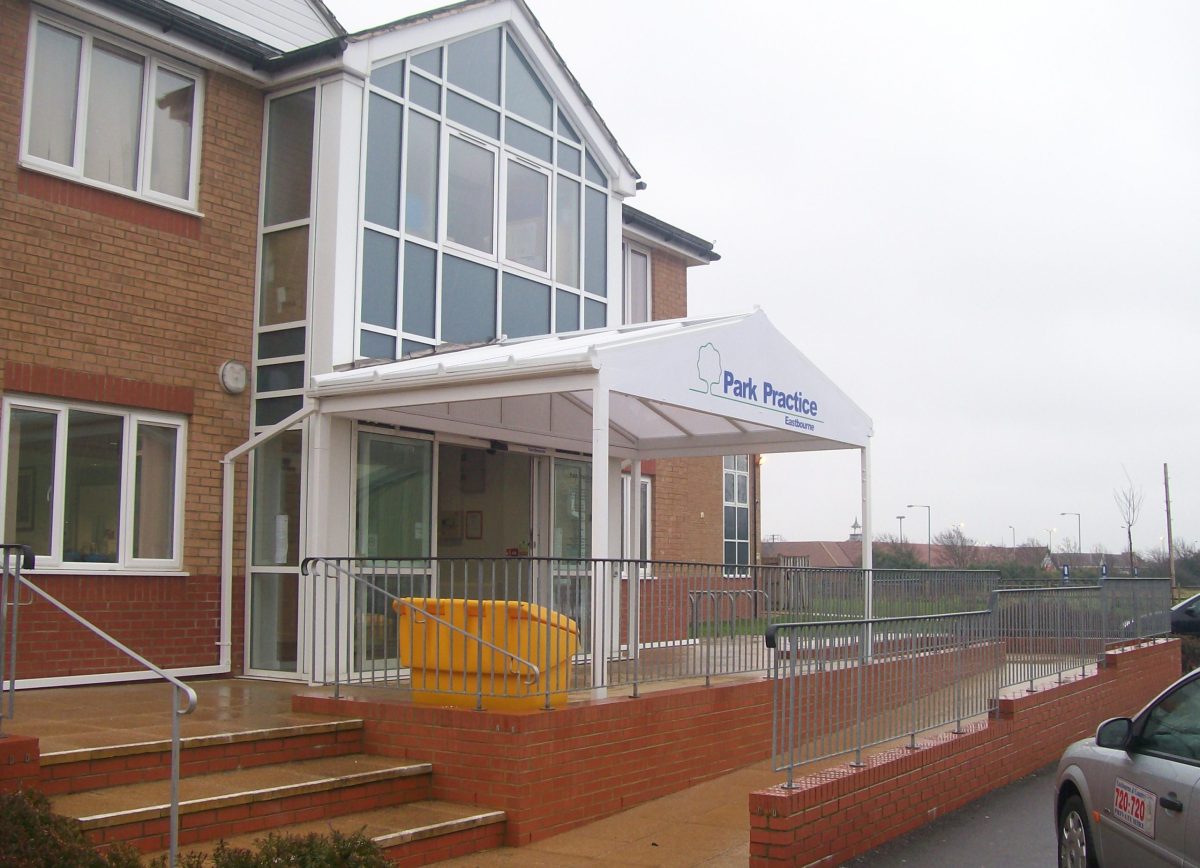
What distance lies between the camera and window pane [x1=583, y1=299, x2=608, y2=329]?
1479cm

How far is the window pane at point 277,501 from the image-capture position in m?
11.6

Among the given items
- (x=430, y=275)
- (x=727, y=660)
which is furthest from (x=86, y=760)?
(x=430, y=275)

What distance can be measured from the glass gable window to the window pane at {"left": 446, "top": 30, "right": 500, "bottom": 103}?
0.04 feet

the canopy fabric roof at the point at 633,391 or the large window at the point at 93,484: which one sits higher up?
the canopy fabric roof at the point at 633,391

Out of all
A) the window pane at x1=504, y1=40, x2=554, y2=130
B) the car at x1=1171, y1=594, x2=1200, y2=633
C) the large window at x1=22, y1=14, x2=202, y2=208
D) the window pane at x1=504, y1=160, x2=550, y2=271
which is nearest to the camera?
the large window at x1=22, y1=14, x2=202, y2=208

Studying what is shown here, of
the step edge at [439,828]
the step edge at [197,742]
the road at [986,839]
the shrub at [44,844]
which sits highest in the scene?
the step edge at [197,742]

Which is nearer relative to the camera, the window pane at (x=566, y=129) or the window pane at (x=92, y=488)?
the window pane at (x=92, y=488)

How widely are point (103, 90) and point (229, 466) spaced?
12.0 feet

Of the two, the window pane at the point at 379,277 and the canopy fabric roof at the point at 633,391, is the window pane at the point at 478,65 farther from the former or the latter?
the canopy fabric roof at the point at 633,391

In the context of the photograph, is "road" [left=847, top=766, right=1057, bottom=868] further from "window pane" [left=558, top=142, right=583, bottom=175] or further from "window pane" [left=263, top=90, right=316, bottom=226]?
"window pane" [left=558, top=142, right=583, bottom=175]

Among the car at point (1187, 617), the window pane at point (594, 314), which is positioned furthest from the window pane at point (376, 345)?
the car at point (1187, 617)

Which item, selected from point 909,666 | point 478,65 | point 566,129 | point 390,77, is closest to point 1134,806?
point 909,666

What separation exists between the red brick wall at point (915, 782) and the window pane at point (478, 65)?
840cm

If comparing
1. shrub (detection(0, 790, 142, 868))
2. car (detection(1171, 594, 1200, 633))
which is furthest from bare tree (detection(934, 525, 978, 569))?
shrub (detection(0, 790, 142, 868))
